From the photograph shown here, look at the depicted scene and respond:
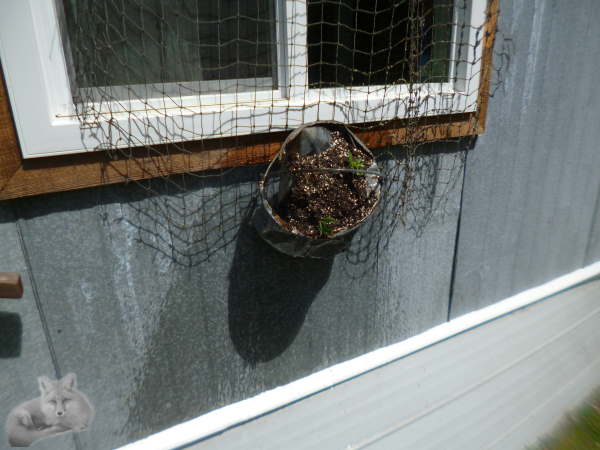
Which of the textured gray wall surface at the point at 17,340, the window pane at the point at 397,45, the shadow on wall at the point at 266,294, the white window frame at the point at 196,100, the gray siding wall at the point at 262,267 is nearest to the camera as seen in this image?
the white window frame at the point at 196,100

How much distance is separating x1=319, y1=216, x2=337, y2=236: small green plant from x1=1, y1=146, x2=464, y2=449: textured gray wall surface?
0.33 meters

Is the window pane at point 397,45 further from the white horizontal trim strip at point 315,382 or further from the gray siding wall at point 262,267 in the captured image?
the white horizontal trim strip at point 315,382

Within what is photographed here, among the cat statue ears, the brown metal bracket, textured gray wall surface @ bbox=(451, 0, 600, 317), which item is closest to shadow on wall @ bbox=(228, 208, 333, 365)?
the cat statue ears

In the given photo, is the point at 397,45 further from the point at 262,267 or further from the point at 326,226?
the point at 262,267

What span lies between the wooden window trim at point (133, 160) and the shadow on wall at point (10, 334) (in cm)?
40

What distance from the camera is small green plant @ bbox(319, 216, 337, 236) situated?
1494 mm

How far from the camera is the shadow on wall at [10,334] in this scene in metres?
1.31

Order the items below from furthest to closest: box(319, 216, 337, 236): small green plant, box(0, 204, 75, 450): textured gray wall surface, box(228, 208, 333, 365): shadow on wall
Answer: box(228, 208, 333, 365): shadow on wall, box(319, 216, 337, 236): small green plant, box(0, 204, 75, 450): textured gray wall surface

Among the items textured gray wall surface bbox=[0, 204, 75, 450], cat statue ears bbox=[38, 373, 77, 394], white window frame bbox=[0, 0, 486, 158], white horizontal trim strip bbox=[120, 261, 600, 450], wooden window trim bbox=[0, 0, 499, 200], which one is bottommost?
white horizontal trim strip bbox=[120, 261, 600, 450]

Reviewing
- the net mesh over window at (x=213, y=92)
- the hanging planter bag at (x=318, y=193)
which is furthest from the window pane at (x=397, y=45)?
the hanging planter bag at (x=318, y=193)

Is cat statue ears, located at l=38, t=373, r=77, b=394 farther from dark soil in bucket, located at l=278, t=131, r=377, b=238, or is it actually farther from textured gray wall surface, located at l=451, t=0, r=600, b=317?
textured gray wall surface, located at l=451, t=0, r=600, b=317

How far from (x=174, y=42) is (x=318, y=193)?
2.40 feet

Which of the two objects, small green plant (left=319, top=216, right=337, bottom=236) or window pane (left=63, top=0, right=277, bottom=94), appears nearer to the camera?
window pane (left=63, top=0, right=277, bottom=94)

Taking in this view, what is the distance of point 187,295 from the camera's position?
1.62 meters
